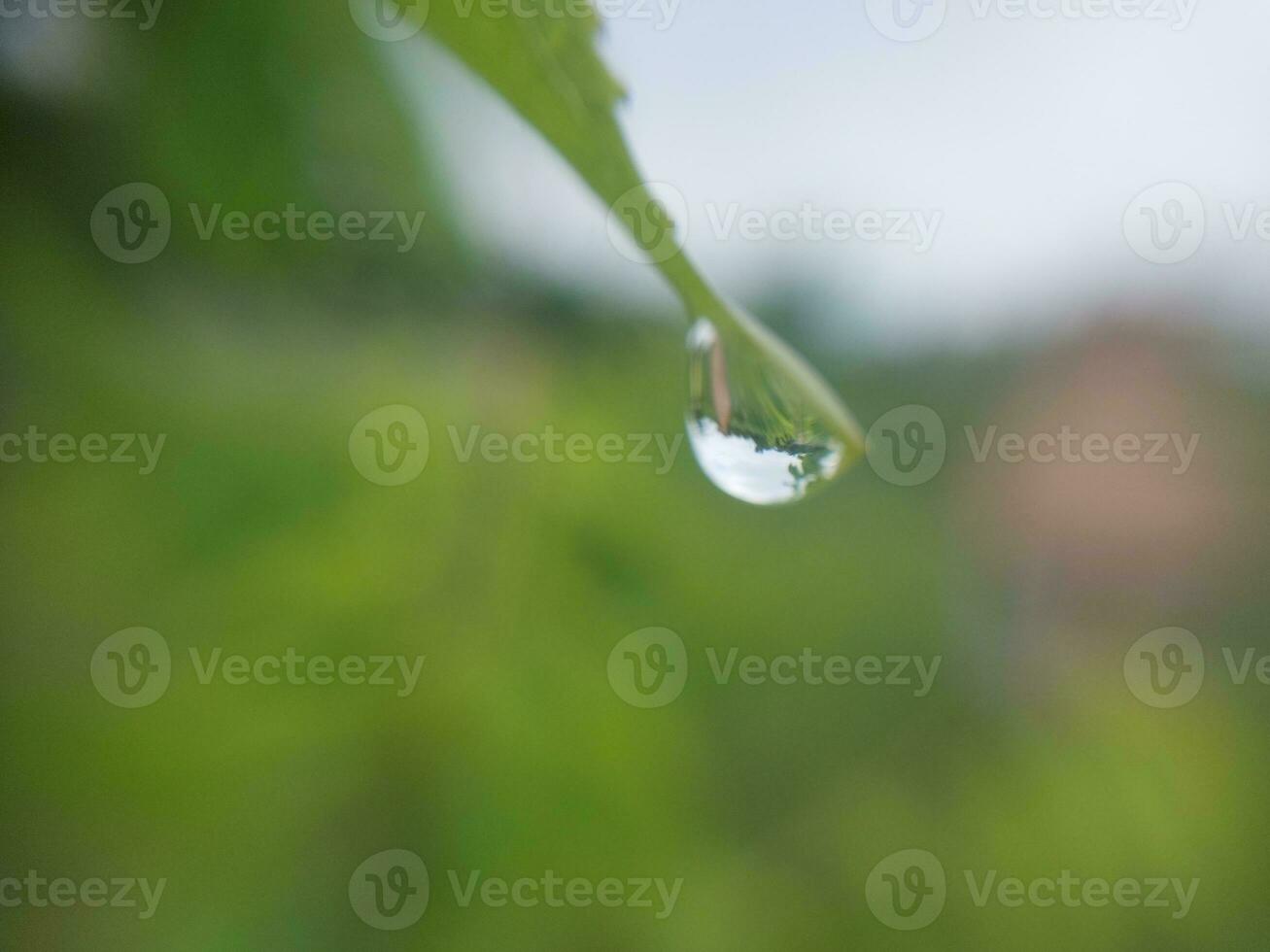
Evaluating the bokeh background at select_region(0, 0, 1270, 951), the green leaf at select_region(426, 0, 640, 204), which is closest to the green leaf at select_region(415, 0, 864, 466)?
the green leaf at select_region(426, 0, 640, 204)

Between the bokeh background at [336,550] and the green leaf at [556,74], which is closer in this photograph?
the green leaf at [556,74]

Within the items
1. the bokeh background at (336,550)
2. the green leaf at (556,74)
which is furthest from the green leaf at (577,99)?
the bokeh background at (336,550)

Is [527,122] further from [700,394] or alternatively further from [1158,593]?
[1158,593]

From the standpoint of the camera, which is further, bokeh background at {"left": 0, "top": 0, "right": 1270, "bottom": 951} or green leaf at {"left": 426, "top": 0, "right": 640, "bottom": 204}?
bokeh background at {"left": 0, "top": 0, "right": 1270, "bottom": 951}

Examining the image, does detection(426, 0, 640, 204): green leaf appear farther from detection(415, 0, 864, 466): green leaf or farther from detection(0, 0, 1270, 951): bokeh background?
detection(0, 0, 1270, 951): bokeh background

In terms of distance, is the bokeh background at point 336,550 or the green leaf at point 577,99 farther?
the bokeh background at point 336,550

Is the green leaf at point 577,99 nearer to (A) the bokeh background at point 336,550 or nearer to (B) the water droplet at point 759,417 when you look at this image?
(B) the water droplet at point 759,417

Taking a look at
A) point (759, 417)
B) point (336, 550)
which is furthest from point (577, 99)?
point (336, 550)

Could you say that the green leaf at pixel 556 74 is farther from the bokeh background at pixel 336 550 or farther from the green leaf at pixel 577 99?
the bokeh background at pixel 336 550

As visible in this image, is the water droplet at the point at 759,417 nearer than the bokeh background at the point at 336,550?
Yes

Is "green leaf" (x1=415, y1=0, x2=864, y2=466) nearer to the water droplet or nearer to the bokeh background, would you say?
the water droplet
